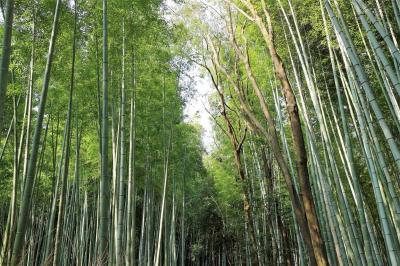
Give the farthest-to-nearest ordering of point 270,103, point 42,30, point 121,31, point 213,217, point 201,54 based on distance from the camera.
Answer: point 213,217
point 270,103
point 201,54
point 121,31
point 42,30

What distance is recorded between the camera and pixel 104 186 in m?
2.85

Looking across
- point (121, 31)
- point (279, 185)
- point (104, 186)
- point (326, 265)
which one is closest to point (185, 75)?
point (121, 31)

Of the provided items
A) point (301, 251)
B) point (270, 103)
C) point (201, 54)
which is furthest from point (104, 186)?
point (270, 103)

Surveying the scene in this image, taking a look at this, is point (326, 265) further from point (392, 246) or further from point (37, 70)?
point (37, 70)

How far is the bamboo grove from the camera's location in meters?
3.09

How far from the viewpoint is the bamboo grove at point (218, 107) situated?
122 inches

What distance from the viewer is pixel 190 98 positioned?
8.12 meters

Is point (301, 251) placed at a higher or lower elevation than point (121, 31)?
lower

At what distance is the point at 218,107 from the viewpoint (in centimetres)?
802

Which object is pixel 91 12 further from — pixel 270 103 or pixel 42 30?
pixel 270 103

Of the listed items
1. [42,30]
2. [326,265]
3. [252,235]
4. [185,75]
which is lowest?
[326,265]

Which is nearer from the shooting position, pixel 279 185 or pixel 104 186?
pixel 104 186

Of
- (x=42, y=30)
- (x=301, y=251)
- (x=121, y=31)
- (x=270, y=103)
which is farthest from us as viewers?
(x=270, y=103)

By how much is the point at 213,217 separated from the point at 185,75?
1023 centimetres
